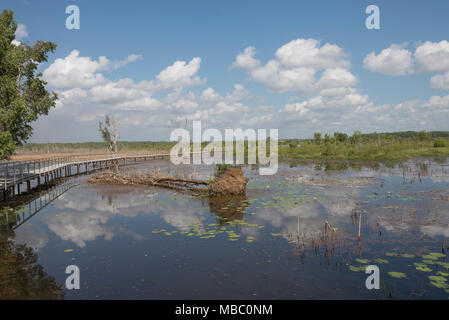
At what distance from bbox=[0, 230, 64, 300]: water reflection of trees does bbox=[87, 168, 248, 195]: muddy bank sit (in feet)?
34.4

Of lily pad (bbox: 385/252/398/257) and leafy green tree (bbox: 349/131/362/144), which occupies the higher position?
leafy green tree (bbox: 349/131/362/144)

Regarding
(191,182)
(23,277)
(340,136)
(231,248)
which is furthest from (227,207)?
(340,136)

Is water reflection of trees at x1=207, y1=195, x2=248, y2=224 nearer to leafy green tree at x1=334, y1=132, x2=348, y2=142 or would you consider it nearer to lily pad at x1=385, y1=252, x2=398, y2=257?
lily pad at x1=385, y1=252, x2=398, y2=257

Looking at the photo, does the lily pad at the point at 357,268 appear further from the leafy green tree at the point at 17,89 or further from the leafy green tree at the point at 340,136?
the leafy green tree at the point at 340,136

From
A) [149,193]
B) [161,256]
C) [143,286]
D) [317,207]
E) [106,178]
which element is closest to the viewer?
[143,286]

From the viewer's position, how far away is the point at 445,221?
40.7 ft

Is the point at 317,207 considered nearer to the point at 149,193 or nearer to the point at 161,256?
the point at 161,256

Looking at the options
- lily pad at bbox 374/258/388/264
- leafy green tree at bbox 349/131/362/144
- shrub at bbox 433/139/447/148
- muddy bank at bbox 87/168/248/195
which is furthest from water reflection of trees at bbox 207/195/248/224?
leafy green tree at bbox 349/131/362/144

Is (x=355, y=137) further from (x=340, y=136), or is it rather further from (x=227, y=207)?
(x=227, y=207)

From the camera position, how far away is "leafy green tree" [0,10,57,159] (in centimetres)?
1348

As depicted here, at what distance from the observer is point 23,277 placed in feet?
25.3

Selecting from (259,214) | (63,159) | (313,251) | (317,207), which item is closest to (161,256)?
(313,251)

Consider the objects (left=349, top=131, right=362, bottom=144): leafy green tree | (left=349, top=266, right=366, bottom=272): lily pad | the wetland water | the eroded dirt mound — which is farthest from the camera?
(left=349, top=131, right=362, bottom=144): leafy green tree

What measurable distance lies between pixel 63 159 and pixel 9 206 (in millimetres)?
17435
